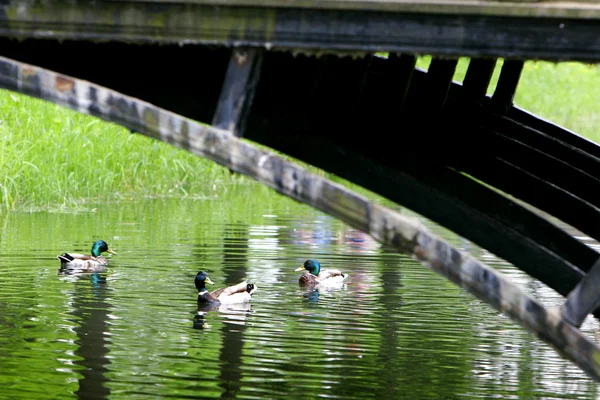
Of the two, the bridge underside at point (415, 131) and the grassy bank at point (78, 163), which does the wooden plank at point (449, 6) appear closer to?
the bridge underside at point (415, 131)

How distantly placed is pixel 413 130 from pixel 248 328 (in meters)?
3.95

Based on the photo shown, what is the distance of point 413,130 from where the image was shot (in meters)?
6.83

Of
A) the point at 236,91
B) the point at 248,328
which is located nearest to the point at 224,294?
the point at 248,328

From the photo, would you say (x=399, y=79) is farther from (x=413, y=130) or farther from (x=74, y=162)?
(x=74, y=162)

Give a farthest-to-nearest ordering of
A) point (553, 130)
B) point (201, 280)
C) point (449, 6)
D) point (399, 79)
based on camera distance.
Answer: point (201, 280) < point (553, 130) < point (399, 79) < point (449, 6)

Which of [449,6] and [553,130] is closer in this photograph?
[449,6]

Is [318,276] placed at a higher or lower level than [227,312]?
higher

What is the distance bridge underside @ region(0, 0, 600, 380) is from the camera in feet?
19.9

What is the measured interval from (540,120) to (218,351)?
3389 mm

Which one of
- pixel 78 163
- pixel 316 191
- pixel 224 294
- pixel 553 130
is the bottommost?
pixel 224 294

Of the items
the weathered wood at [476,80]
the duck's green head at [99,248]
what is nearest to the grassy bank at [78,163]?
the duck's green head at [99,248]

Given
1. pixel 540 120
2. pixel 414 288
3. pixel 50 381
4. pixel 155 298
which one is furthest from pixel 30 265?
pixel 540 120

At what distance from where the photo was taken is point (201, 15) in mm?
4402

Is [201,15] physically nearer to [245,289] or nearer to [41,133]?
[245,289]
